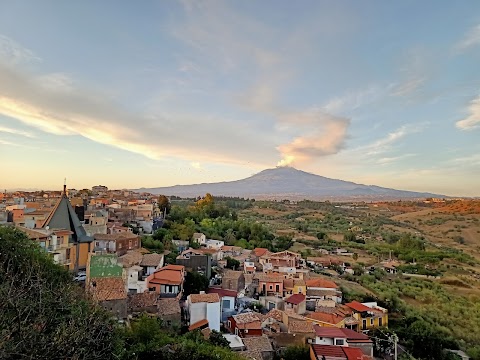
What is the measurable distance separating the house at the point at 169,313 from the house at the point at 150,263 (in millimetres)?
4030

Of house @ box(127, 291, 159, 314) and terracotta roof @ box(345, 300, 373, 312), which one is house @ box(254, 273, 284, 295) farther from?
house @ box(127, 291, 159, 314)

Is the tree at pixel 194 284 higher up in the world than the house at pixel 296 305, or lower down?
higher up

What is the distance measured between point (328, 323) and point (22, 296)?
1419 cm

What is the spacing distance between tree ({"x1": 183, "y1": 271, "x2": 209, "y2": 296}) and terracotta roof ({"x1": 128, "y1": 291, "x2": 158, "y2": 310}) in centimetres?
348

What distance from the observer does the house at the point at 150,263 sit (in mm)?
20031

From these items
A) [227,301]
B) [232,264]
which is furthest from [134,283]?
[232,264]

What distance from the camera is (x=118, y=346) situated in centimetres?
945

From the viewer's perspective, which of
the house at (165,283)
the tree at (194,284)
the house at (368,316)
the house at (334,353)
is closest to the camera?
the house at (334,353)

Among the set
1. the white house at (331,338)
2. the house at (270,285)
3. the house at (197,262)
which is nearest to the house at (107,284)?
the house at (197,262)

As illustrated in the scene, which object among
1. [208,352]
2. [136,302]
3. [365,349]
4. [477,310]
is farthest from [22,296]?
[477,310]

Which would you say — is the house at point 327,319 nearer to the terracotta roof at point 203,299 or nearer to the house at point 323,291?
the house at point 323,291

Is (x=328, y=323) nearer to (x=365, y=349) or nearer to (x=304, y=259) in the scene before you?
(x=365, y=349)

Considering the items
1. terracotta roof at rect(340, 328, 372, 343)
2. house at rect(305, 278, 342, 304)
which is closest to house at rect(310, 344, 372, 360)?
terracotta roof at rect(340, 328, 372, 343)

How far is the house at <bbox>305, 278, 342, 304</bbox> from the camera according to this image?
901 inches
